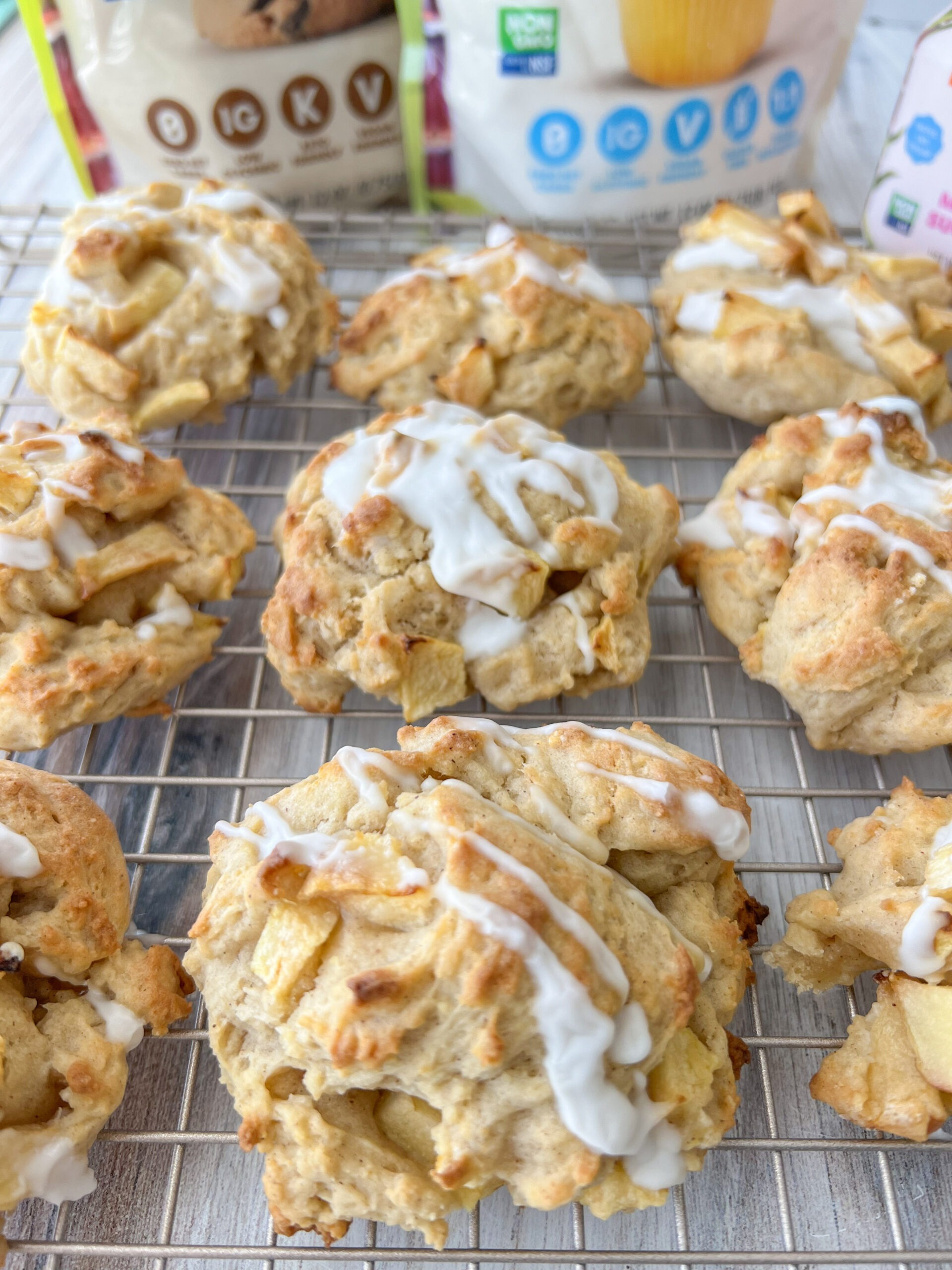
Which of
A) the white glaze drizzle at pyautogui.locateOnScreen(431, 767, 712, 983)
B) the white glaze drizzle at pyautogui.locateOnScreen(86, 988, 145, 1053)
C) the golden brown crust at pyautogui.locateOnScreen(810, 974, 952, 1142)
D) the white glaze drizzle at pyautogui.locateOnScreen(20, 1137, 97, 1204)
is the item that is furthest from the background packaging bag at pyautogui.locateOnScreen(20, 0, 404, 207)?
the golden brown crust at pyautogui.locateOnScreen(810, 974, 952, 1142)

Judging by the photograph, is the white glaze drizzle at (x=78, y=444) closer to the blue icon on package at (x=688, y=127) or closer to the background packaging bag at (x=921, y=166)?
the blue icon on package at (x=688, y=127)

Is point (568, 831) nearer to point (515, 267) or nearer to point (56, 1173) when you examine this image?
point (56, 1173)

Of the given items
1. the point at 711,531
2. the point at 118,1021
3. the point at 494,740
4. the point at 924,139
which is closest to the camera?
the point at 118,1021

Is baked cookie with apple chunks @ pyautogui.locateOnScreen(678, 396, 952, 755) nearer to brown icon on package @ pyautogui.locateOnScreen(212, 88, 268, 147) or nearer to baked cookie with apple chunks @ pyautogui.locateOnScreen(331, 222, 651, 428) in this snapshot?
baked cookie with apple chunks @ pyautogui.locateOnScreen(331, 222, 651, 428)

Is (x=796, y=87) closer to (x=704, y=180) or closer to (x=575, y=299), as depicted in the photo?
(x=704, y=180)

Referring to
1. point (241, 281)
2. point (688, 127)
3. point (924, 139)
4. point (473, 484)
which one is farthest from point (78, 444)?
point (924, 139)

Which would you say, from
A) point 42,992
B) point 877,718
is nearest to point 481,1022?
point 42,992
